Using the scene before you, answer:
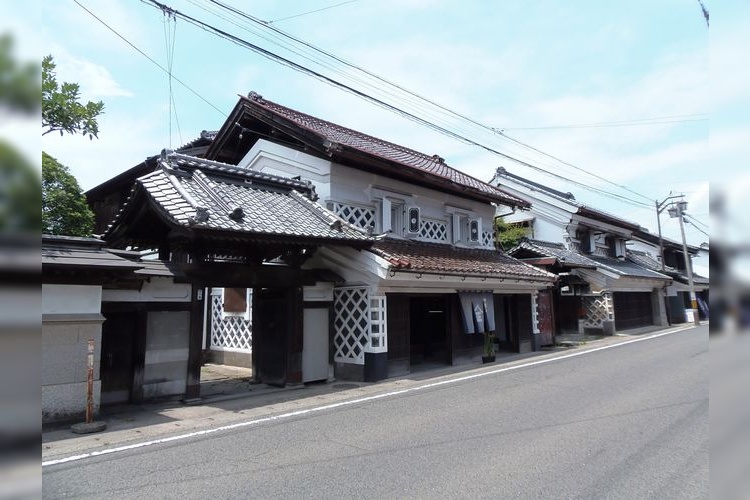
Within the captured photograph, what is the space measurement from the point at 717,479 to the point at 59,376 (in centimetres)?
855

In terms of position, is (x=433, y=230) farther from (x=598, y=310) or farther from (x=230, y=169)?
(x=598, y=310)

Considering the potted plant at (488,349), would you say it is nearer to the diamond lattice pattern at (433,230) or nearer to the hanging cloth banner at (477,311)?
the hanging cloth banner at (477,311)

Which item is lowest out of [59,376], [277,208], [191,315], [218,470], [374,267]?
[218,470]

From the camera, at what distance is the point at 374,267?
1124 centimetres

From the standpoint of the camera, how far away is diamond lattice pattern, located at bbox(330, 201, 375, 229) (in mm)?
13242

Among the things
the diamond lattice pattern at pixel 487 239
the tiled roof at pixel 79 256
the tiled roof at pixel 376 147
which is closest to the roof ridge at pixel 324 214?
the tiled roof at pixel 376 147

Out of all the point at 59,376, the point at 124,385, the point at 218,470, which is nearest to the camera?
the point at 218,470

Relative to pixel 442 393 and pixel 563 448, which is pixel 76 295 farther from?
pixel 563 448

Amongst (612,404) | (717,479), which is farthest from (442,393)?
(717,479)

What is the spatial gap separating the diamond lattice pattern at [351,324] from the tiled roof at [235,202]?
1.75 metres

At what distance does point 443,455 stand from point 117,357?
22.0 ft

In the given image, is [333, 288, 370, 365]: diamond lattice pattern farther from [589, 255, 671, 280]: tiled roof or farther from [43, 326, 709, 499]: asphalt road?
[589, 255, 671, 280]: tiled roof

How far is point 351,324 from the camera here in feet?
39.2

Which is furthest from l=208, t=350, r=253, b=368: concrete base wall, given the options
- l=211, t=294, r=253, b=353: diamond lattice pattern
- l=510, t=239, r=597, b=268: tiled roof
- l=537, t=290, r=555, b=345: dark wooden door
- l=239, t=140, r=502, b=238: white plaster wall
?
l=510, t=239, r=597, b=268: tiled roof
